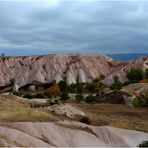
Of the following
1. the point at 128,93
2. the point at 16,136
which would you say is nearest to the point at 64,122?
the point at 16,136

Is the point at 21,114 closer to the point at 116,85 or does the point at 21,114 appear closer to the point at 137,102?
the point at 137,102

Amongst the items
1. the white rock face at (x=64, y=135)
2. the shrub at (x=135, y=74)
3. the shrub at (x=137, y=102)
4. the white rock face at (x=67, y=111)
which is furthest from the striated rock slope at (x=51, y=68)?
the white rock face at (x=64, y=135)

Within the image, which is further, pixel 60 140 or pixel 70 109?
pixel 70 109

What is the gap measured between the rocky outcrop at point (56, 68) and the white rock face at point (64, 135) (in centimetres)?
9597

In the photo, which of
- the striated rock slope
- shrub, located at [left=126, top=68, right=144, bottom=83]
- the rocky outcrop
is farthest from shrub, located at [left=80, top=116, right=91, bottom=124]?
the striated rock slope

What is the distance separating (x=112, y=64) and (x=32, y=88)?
31572mm

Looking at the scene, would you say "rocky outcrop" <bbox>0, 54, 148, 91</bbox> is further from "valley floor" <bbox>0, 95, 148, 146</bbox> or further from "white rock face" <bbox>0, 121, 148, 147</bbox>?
"white rock face" <bbox>0, 121, 148, 147</bbox>

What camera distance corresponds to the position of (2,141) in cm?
2695

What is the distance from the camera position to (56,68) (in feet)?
456

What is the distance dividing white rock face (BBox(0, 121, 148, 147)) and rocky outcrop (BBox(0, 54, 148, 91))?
95970 millimetres

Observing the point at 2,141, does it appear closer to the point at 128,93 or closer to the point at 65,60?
the point at 128,93

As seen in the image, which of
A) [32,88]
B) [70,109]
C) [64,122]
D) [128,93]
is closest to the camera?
[64,122]

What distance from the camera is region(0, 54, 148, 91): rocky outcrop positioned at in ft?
447

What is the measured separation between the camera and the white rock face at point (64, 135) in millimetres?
28438
